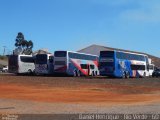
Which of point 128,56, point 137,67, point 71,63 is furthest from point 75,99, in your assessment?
point 137,67

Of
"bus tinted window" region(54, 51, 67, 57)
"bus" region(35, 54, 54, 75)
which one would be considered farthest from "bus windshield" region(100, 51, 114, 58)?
"bus" region(35, 54, 54, 75)

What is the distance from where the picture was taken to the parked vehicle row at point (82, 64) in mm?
54781

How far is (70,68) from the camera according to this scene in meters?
57.9

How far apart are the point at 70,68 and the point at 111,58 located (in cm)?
665

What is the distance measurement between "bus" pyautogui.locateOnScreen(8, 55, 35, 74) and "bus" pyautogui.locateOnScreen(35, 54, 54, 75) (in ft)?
10.6

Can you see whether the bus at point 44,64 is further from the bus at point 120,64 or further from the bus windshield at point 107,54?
the bus windshield at point 107,54

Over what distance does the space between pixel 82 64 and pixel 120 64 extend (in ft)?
22.4

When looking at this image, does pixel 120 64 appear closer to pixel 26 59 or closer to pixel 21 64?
pixel 21 64

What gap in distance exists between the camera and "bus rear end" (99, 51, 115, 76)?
54037 millimetres

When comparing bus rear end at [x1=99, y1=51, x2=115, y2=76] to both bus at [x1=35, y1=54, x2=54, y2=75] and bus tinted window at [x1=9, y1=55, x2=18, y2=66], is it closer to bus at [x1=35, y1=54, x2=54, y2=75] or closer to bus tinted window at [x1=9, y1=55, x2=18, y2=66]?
bus at [x1=35, y1=54, x2=54, y2=75]

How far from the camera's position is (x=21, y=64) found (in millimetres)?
63875

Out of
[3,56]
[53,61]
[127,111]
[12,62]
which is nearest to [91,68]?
[53,61]

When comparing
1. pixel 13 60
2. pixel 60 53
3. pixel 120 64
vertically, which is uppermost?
pixel 60 53

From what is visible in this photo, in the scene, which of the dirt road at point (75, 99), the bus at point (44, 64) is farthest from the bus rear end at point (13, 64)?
the dirt road at point (75, 99)
